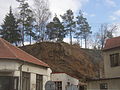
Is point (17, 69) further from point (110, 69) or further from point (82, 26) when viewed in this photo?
point (82, 26)

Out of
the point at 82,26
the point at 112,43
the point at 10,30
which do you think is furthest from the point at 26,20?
the point at 112,43

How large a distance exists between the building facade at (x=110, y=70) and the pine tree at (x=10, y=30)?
2771 cm

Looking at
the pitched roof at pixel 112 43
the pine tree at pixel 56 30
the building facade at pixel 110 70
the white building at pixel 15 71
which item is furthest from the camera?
the pine tree at pixel 56 30

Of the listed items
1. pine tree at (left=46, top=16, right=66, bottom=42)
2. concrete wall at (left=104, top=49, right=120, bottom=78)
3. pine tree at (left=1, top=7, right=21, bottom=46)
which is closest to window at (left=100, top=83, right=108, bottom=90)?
concrete wall at (left=104, top=49, right=120, bottom=78)

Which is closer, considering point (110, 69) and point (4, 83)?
point (4, 83)

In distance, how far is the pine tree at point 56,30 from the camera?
188 ft

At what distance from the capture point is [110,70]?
102 feet

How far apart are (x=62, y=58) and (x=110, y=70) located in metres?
19.5

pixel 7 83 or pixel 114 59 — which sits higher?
pixel 114 59

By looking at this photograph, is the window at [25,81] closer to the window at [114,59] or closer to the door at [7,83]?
the door at [7,83]

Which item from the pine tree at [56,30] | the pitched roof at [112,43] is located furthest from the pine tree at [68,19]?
the pitched roof at [112,43]

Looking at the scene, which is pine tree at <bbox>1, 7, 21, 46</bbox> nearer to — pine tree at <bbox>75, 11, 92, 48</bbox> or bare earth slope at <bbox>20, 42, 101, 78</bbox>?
bare earth slope at <bbox>20, 42, 101, 78</bbox>

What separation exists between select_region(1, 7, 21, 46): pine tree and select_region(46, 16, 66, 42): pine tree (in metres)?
7.20

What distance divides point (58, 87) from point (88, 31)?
2953 centimetres
